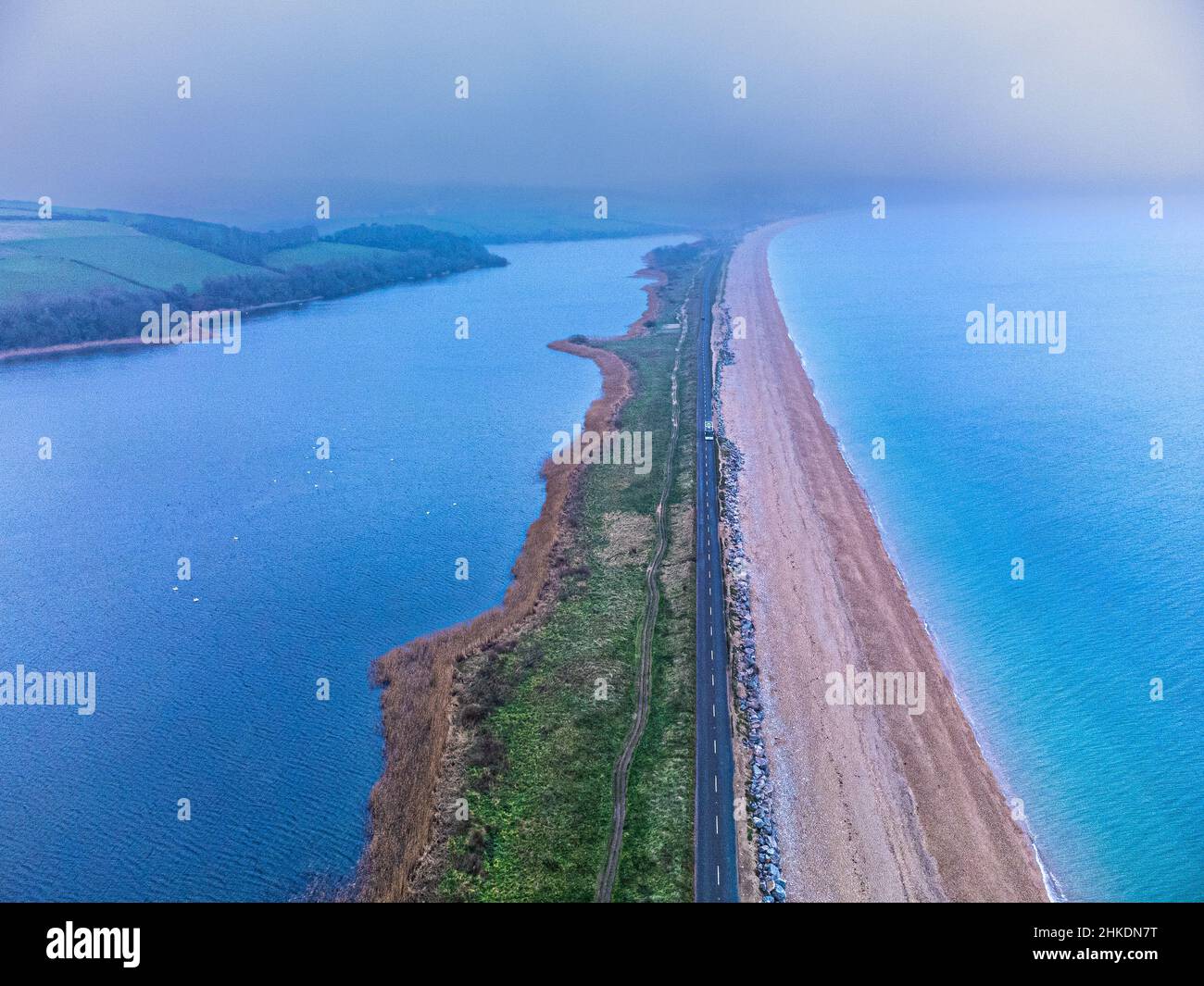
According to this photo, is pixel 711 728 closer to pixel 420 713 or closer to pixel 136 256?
pixel 420 713

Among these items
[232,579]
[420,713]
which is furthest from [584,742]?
[232,579]

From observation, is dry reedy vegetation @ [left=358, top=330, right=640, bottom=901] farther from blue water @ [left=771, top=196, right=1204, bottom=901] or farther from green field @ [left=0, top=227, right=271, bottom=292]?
green field @ [left=0, top=227, right=271, bottom=292]

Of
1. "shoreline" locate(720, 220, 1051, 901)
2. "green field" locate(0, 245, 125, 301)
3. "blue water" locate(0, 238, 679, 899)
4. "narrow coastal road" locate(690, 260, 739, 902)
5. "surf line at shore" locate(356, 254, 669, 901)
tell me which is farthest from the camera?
"green field" locate(0, 245, 125, 301)

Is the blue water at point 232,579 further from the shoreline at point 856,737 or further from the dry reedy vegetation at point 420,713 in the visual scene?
the shoreline at point 856,737

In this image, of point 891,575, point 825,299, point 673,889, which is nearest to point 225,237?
point 825,299

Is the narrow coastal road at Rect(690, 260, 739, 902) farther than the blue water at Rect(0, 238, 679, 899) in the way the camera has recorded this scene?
No

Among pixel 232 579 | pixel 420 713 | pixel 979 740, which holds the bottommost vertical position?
pixel 979 740

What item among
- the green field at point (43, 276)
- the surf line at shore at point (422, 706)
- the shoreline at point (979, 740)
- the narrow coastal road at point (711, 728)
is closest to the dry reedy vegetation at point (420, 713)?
the surf line at shore at point (422, 706)

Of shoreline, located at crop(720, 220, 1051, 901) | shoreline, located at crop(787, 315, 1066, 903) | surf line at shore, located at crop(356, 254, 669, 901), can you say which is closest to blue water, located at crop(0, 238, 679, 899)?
surf line at shore, located at crop(356, 254, 669, 901)
